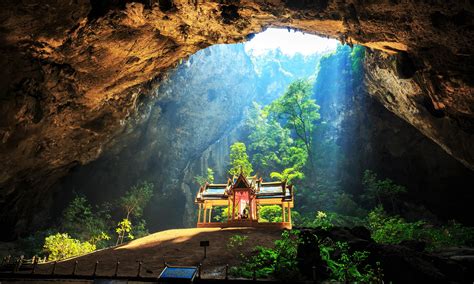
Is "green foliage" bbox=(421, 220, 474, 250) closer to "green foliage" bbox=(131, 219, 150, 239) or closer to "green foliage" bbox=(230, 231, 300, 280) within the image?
"green foliage" bbox=(230, 231, 300, 280)

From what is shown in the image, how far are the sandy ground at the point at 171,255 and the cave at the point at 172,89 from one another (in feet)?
2.75

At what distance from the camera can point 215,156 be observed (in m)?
38.8

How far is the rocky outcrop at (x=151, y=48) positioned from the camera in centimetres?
986

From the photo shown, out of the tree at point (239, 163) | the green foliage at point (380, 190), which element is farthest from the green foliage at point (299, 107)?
the green foliage at point (380, 190)

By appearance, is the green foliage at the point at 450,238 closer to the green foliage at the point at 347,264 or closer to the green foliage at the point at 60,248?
the green foliage at the point at 347,264

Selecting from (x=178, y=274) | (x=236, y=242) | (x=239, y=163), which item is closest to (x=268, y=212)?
(x=239, y=163)

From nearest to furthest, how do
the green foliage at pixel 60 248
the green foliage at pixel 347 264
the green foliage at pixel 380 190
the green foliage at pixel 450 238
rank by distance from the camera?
the green foliage at pixel 347 264
the green foliage at pixel 450 238
the green foliage at pixel 60 248
the green foliage at pixel 380 190

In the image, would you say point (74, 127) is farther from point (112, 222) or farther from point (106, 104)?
point (112, 222)

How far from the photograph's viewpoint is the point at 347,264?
8898 millimetres

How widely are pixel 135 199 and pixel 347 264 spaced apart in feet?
76.8

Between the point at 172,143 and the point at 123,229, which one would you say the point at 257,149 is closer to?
the point at 172,143

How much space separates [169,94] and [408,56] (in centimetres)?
2445

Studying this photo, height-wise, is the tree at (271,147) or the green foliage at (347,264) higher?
the tree at (271,147)

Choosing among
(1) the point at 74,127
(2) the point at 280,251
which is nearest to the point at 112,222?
(1) the point at 74,127
